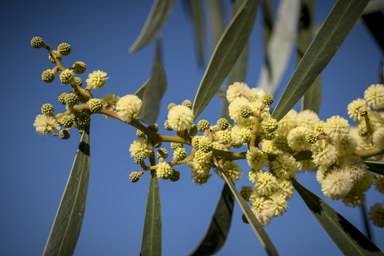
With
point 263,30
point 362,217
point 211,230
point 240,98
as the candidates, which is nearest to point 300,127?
point 240,98

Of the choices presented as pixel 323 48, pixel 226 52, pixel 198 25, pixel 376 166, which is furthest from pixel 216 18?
pixel 376 166

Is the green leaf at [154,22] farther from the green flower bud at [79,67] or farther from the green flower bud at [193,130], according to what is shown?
the green flower bud at [193,130]

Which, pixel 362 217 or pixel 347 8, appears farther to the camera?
pixel 362 217

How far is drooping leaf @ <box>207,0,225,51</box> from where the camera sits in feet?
3.61

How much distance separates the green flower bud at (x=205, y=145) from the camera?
907 mm

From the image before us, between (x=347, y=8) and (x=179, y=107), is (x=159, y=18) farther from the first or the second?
(x=347, y=8)

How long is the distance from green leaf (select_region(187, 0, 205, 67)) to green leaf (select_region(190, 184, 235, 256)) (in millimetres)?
514

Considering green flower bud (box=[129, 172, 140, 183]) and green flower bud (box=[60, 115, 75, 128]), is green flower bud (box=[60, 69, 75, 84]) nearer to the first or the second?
green flower bud (box=[60, 115, 75, 128])

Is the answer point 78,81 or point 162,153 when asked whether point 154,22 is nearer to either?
point 78,81

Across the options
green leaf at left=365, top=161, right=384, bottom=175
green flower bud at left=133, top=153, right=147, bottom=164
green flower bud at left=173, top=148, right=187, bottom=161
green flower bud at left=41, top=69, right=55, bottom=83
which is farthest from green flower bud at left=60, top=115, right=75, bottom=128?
green leaf at left=365, top=161, right=384, bottom=175

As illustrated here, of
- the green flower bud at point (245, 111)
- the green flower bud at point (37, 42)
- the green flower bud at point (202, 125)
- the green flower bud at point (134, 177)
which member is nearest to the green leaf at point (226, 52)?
the green flower bud at point (202, 125)

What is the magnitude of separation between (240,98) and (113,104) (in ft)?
1.26

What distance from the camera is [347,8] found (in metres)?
0.91

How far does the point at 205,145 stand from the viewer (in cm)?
91
